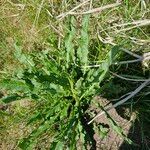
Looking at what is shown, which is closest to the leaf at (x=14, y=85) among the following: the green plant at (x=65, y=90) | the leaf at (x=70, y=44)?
the green plant at (x=65, y=90)

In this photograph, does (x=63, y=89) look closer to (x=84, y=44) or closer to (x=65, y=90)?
(x=65, y=90)

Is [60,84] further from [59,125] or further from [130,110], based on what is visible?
[130,110]

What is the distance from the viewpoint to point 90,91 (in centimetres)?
239

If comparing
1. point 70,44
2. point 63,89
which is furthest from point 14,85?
point 70,44

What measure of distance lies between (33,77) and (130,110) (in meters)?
0.62

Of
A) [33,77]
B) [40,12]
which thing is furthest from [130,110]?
[40,12]

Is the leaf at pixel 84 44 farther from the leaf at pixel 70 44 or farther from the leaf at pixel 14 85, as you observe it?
the leaf at pixel 14 85

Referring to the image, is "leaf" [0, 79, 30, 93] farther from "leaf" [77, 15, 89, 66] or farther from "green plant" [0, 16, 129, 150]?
"leaf" [77, 15, 89, 66]

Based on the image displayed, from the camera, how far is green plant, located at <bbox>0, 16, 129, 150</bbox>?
2.35 meters

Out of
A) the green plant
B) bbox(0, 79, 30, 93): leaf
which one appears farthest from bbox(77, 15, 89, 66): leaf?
bbox(0, 79, 30, 93): leaf

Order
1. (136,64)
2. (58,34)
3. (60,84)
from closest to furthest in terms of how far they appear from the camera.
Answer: (60,84)
(136,64)
(58,34)

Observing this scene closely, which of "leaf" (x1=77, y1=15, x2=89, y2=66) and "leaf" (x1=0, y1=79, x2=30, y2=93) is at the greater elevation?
"leaf" (x1=77, y1=15, x2=89, y2=66)

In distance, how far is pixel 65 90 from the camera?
7.95 feet

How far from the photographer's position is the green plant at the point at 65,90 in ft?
7.70
